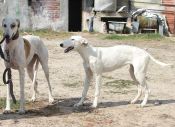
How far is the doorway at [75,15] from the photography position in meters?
24.8

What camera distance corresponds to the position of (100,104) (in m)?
8.34

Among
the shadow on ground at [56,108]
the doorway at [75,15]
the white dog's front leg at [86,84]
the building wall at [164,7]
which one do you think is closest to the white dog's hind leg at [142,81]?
the shadow on ground at [56,108]

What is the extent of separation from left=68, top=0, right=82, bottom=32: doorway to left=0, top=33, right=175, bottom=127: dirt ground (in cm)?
1199

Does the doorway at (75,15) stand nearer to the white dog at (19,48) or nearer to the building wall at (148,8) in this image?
the building wall at (148,8)

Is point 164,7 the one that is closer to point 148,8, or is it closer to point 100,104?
point 148,8

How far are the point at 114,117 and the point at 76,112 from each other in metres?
0.65

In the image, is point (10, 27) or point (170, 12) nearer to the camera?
point (10, 27)

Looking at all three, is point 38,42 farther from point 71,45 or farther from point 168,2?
point 168,2

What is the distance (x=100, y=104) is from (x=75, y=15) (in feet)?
56.2

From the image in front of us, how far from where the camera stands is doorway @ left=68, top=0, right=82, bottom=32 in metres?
24.8

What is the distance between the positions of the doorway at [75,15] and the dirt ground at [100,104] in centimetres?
1199

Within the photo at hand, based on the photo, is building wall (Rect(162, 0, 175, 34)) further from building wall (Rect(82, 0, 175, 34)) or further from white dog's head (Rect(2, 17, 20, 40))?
white dog's head (Rect(2, 17, 20, 40))

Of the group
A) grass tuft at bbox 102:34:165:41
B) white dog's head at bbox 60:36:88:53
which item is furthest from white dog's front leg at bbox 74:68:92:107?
grass tuft at bbox 102:34:165:41

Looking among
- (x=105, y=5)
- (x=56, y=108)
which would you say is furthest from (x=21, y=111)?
(x=105, y=5)
